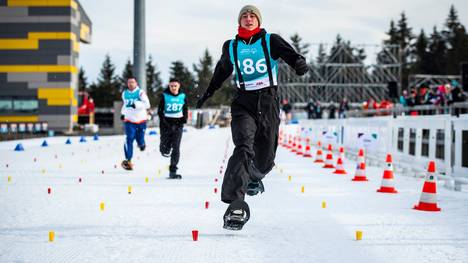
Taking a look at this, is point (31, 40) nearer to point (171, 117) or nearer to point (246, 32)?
point (171, 117)

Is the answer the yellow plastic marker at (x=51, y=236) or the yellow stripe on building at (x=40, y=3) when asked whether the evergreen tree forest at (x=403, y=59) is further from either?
the yellow plastic marker at (x=51, y=236)

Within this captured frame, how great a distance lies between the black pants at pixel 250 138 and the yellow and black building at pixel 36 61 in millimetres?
39866

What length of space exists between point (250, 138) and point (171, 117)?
→ 5588mm

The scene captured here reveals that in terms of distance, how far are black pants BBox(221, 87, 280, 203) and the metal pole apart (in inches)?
801

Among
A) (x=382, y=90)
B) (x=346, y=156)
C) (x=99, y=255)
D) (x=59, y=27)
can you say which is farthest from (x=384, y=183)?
(x=382, y=90)

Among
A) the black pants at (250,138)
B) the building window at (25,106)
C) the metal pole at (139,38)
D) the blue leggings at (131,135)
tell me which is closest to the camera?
the black pants at (250,138)

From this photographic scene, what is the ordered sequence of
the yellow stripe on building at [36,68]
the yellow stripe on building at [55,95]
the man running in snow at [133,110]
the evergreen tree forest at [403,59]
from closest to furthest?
the man running in snow at [133,110] → the yellow stripe on building at [36,68] → the yellow stripe on building at [55,95] → the evergreen tree forest at [403,59]

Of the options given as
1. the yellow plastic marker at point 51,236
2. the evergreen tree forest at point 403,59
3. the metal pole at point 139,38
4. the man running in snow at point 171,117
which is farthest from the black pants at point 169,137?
the evergreen tree forest at point 403,59

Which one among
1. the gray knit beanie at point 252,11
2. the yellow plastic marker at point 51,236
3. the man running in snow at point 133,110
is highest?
the gray knit beanie at point 252,11

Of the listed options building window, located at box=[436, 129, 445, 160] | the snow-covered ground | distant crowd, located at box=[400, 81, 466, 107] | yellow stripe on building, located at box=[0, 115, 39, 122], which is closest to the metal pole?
distant crowd, located at box=[400, 81, 466, 107]

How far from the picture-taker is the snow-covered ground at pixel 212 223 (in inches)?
176

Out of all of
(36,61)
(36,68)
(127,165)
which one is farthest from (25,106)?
(127,165)

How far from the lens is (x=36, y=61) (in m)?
43.6

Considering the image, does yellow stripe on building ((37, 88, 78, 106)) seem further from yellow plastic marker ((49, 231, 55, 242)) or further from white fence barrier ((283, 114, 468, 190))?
yellow plastic marker ((49, 231, 55, 242))
